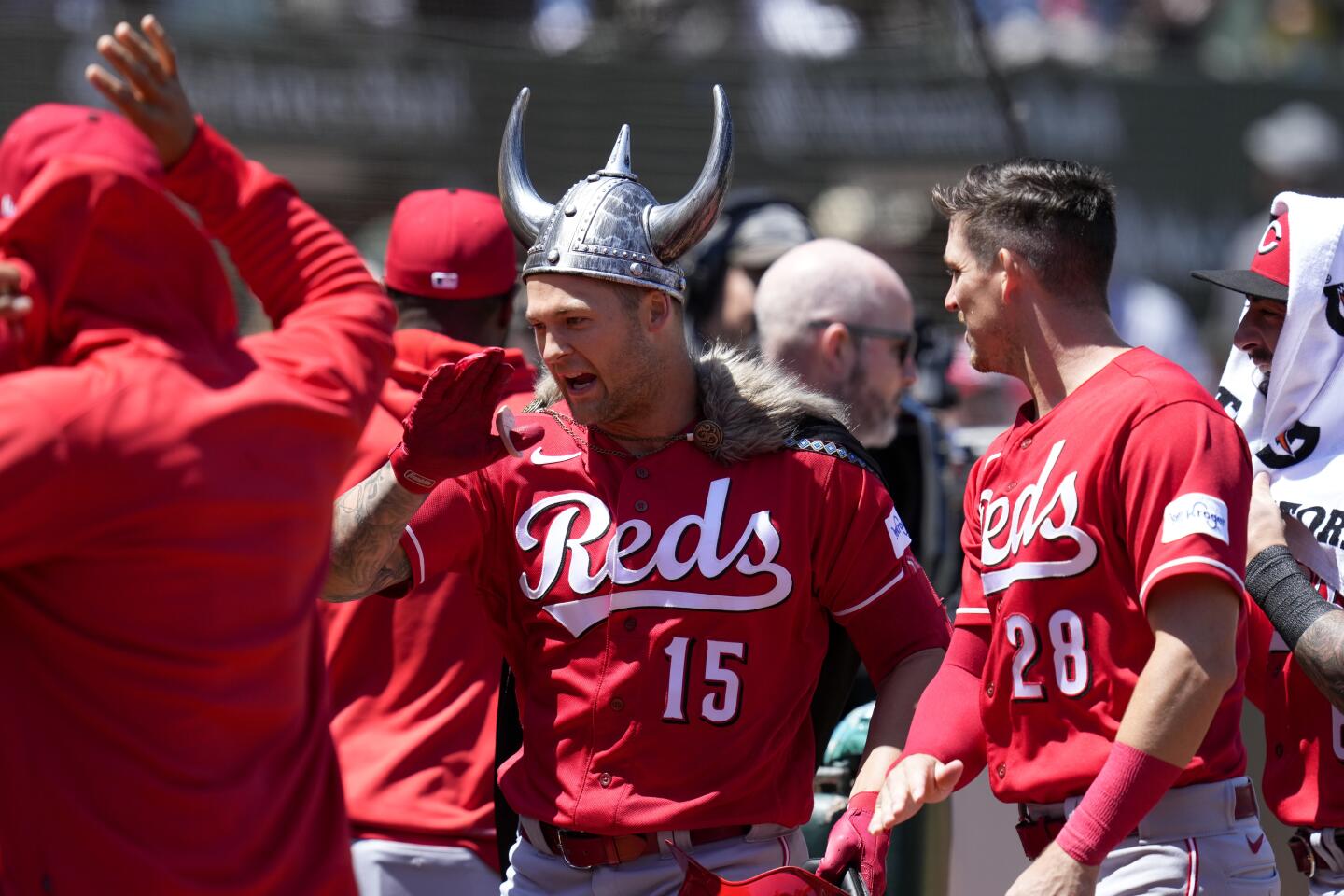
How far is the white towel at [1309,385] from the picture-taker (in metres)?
3.68

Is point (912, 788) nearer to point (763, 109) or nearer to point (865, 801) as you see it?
point (865, 801)

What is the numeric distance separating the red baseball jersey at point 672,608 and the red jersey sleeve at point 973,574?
0.21 feet

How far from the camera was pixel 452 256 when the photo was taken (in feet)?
14.2

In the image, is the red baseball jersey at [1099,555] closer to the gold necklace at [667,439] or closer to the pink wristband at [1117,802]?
the pink wristband at [1117,802]

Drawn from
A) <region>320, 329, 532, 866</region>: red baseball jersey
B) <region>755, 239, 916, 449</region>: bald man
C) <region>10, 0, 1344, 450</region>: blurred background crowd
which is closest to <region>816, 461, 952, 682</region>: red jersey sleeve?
<region>320, 329, 532, 866</region>: red baseball jersey

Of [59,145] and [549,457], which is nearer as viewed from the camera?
[59,145]

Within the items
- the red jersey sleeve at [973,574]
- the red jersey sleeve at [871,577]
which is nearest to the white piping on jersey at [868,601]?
the red jersey sleeve at [871,577]

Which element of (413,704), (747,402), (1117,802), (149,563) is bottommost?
(413,704)

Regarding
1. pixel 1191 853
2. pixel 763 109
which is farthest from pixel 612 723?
pixel 763 109

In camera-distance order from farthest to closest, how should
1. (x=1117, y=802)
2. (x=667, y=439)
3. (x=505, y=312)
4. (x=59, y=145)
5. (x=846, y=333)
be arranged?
(x=846, y=333)
(x=505, y=312)
(x=667, y=439)
(x=1117, y=802)
(x=59, y=145)

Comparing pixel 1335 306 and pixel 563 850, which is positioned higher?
pixel 1335 306

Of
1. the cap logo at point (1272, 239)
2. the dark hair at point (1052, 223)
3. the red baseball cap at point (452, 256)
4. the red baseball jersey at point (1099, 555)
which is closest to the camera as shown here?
the red baseball jersey at point (1099, 555)

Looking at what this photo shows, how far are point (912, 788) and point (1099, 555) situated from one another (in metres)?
0.54

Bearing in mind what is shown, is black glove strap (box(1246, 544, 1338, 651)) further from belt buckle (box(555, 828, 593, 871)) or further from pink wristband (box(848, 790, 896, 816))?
belt buckle (box(555, 828, 593, 871))
